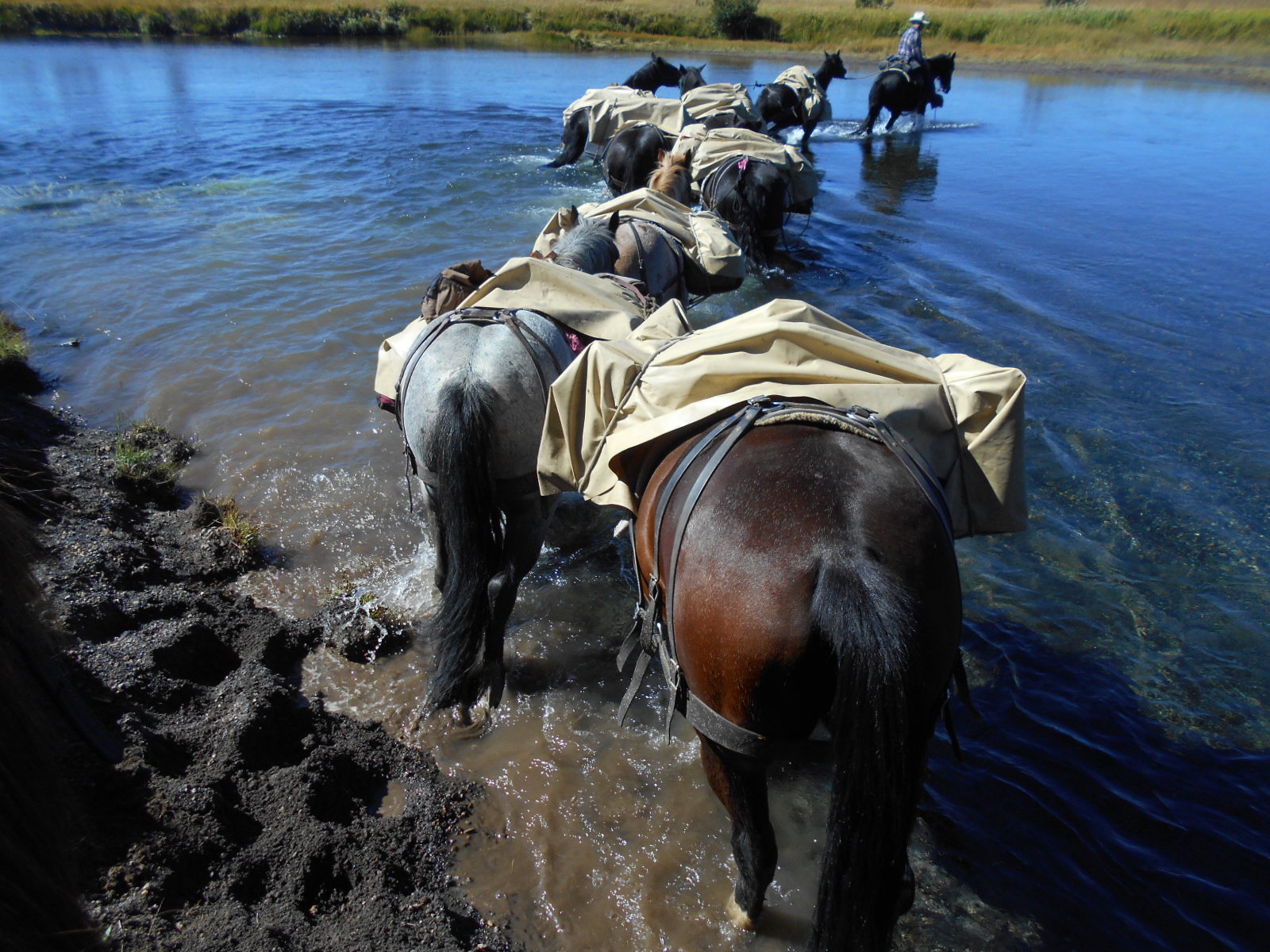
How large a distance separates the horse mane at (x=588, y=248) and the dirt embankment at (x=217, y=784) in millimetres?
2660

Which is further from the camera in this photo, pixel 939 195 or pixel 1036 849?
pixel 939 195

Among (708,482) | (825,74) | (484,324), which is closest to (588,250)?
(484,324)

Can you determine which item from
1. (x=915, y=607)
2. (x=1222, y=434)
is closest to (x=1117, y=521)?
(x=1222, y=434)

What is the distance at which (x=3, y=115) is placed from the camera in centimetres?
1666

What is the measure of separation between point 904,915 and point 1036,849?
0.69 meters

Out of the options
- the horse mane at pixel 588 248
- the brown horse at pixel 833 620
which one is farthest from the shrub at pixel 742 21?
the brown horse at pixel 833 620

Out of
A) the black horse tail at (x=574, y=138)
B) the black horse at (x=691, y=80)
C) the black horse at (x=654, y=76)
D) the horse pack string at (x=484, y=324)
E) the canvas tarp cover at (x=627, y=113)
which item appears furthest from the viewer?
the black horse at (x=654, y=76)

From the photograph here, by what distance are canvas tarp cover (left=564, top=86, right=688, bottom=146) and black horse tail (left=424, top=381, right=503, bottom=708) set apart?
912cm

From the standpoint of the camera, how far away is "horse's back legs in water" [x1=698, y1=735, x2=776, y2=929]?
6.92 ft

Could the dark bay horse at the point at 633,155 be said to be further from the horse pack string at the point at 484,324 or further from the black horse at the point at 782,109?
the horse pack string at the point at 484,324

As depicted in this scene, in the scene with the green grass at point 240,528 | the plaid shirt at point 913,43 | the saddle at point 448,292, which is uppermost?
the plaid shirt at point 913,43

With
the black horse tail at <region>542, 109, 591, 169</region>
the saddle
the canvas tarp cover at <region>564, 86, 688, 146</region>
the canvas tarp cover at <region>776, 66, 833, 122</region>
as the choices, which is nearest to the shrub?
the canvas tarp cover at <region>776, 66, 833, 122</region>

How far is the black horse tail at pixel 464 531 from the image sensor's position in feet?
9.82

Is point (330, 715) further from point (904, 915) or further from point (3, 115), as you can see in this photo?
point (3, 115)
